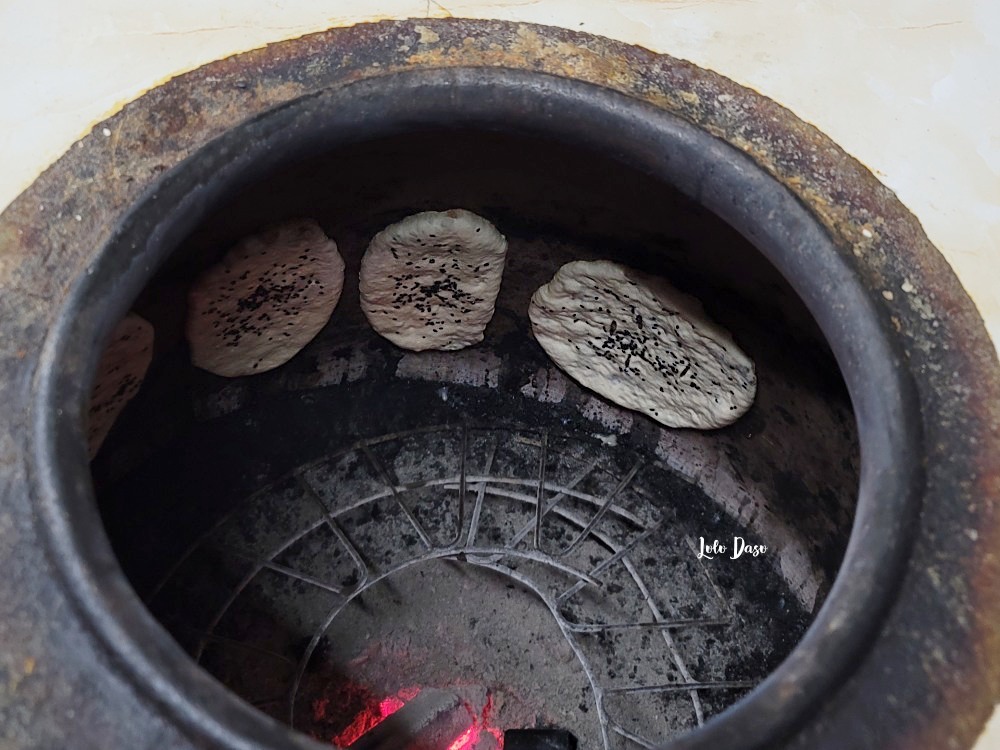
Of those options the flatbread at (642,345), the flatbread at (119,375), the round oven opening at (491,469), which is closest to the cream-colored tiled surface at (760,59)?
the round oven opening at (491,469)

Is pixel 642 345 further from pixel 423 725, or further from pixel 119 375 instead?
pixel 119 375

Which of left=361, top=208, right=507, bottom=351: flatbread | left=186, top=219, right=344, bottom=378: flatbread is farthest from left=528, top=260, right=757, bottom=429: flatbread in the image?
left=186, top=219, right=344, bottom=378: flatbread

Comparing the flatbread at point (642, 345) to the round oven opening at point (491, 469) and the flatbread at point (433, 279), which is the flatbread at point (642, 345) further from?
the flatbread at point (433, 279)

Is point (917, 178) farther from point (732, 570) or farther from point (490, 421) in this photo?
point (490, 421)

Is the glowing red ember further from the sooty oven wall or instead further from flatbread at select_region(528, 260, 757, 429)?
flatbread at select_region(528, 260, 757, 429)

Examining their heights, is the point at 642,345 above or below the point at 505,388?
above

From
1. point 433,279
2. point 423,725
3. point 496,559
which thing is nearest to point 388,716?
point 423,725
